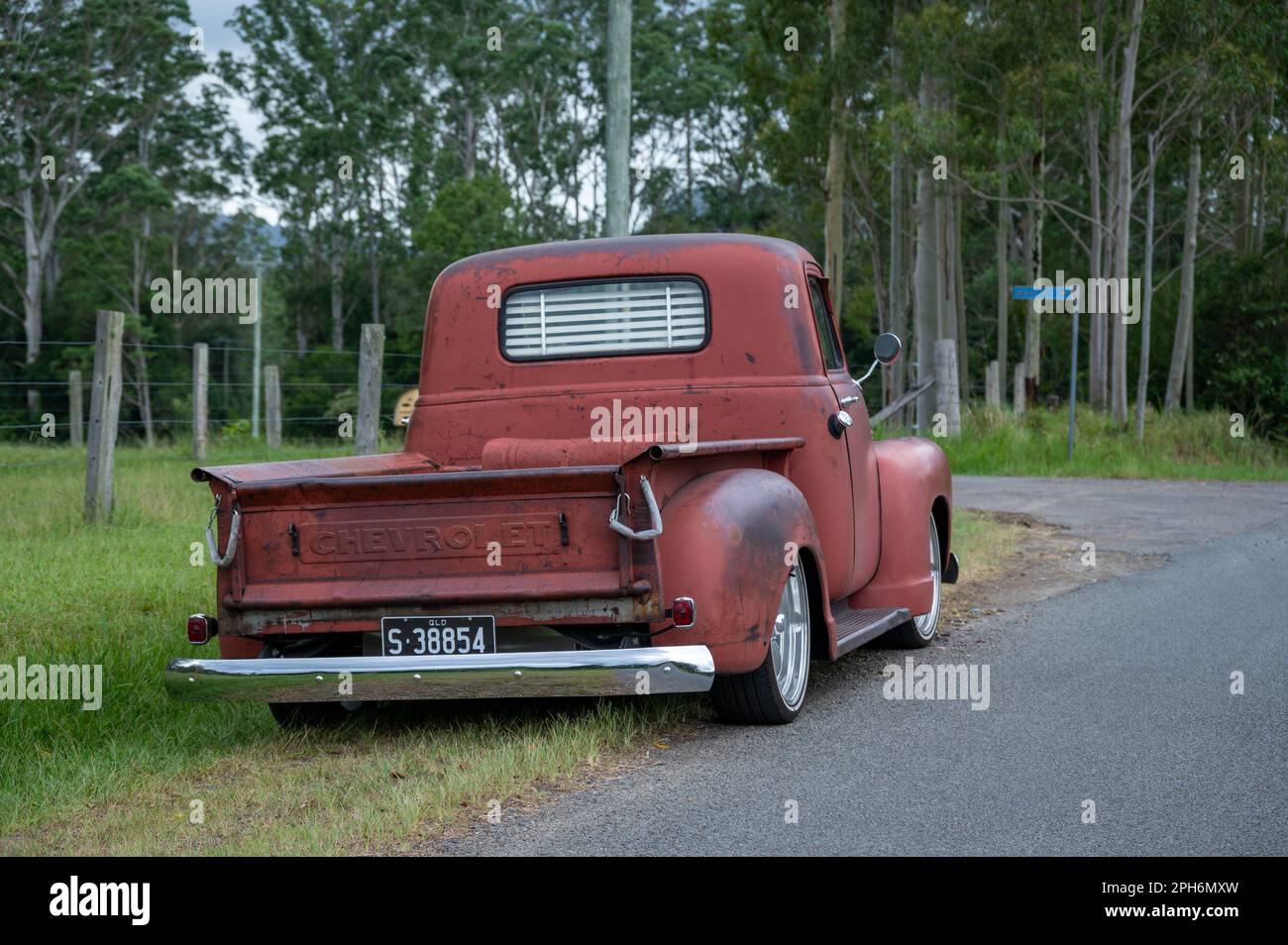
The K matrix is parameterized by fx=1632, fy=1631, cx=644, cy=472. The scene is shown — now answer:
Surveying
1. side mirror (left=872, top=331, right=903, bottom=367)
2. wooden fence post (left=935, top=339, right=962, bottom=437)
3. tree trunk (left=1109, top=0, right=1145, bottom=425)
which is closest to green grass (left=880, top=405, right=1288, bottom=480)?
wooden fence post (left=935, top=339, right=962, bottom=437)

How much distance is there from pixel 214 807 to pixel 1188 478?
2087cm

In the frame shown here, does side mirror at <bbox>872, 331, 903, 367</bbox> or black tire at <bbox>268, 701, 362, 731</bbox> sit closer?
black tire at <bbox>268, 701, 362, 731</bbox>

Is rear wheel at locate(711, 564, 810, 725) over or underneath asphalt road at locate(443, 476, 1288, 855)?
over

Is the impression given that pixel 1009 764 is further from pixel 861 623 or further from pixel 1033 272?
pixel 1033 272

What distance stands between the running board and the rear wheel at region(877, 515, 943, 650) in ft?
1.08

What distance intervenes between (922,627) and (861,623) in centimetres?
144

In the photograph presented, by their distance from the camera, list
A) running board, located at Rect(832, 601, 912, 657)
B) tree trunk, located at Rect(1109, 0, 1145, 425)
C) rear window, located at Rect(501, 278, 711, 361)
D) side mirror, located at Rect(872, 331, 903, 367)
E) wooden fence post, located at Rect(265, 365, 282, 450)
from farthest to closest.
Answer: tree trunk, located at Rect(1109, 0, 1145, 425) → wooden fence post, located at Rect(265, 365, 282, 450) → side mirror, located at Rect(872, 331, 903, 367) → rear window, located at Rect(501, 278, 711, 361) → running board, located at Rect(832, 601, 912, 657)

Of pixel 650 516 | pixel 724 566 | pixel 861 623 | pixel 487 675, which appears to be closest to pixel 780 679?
pixel 724 566

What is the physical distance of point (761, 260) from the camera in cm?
759

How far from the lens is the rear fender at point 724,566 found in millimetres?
6078

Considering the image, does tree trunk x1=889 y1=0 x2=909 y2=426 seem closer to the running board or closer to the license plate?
the running board

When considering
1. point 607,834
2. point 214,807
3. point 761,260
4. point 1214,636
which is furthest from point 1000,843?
point 1214,636

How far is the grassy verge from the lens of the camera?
16.9ft
